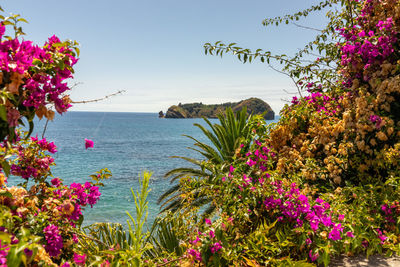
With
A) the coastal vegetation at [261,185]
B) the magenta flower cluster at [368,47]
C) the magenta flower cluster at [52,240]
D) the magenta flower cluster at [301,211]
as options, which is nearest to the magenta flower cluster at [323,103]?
the coastal vegetation at [261,185]

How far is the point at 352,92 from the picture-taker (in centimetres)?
392

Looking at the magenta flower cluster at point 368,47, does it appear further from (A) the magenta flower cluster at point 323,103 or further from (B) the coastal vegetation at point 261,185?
(A) the magenta flower cluster at point 323,103

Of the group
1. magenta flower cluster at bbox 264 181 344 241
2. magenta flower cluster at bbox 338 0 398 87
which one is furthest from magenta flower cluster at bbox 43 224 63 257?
magenta flower cluster at bbox 338 0 398 87

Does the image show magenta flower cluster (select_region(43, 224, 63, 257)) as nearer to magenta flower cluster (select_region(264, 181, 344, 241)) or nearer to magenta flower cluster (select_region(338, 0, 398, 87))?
magenta flower cluster (select_region(264, 181, 344, 241))

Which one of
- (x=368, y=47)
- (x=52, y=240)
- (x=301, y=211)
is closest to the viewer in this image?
(x=52, y=240)

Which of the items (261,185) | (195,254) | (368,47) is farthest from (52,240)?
(368,47)

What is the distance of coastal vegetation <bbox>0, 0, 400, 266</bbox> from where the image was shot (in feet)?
4.52

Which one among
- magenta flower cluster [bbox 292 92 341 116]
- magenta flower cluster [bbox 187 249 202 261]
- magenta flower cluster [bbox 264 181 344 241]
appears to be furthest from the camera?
magenta flower cluster [bbox 292 92 341 116]

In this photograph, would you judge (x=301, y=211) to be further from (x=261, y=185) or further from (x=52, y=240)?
(x=52, y=240)

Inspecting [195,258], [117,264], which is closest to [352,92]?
[195,258]

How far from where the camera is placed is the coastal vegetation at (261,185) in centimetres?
138

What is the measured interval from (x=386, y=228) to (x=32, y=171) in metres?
3.48

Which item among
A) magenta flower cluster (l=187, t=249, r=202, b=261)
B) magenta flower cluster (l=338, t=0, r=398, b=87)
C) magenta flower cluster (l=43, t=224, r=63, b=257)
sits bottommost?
magenta flower cluster (l=187, t=249, r=202, b=261)

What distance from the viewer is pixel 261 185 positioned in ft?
8.29
